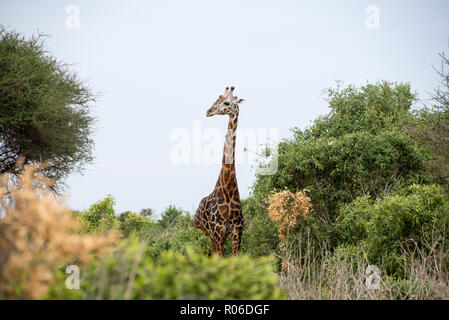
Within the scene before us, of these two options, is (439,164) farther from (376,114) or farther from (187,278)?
(187,278)

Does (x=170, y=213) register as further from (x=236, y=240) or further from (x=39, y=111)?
(x=236, y=240)

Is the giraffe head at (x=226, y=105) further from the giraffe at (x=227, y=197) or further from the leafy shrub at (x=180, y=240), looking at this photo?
the leafy shrub at (x=180, y=240)

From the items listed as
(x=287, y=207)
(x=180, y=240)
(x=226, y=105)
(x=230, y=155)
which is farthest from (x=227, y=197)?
(x=180, y=240)

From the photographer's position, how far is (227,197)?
8.30 meters

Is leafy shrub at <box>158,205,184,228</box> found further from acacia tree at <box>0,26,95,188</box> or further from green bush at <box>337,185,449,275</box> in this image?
green bush at <box>337,185,449,275</box>

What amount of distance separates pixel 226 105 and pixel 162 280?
17.4ft

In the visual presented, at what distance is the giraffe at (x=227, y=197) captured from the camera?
820cm

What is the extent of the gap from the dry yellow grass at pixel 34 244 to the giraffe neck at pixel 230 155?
457 cm

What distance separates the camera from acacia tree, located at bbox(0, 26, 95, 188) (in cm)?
1334

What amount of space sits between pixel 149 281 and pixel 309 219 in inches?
352

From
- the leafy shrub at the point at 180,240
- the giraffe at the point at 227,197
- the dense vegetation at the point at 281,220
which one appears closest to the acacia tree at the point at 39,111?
the dense vegetation at the point at 281,220
